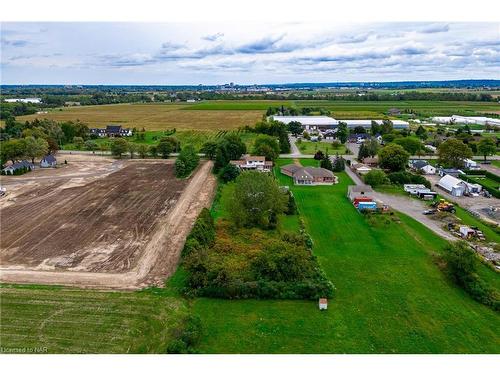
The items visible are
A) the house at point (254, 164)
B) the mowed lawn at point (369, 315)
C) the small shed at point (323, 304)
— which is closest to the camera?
the mowed lawn at point (369, 315)

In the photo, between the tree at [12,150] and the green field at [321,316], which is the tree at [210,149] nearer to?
the tree at [12,150]

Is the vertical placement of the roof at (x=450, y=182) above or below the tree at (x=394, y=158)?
below

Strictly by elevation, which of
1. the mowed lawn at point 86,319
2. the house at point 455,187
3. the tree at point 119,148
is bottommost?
the mowed lawn at point 86,319

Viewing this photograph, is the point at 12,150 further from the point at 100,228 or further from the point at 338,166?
the point at 338,166

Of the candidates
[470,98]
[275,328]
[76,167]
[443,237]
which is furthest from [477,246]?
[470,98]

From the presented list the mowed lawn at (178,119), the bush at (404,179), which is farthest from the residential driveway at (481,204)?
the mowed lawn at (178,119)

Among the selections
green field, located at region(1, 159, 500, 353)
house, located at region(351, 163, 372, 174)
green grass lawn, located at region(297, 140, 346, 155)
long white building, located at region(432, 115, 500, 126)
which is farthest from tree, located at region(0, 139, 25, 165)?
long white building, located at region(432, 115, 500, 126)
